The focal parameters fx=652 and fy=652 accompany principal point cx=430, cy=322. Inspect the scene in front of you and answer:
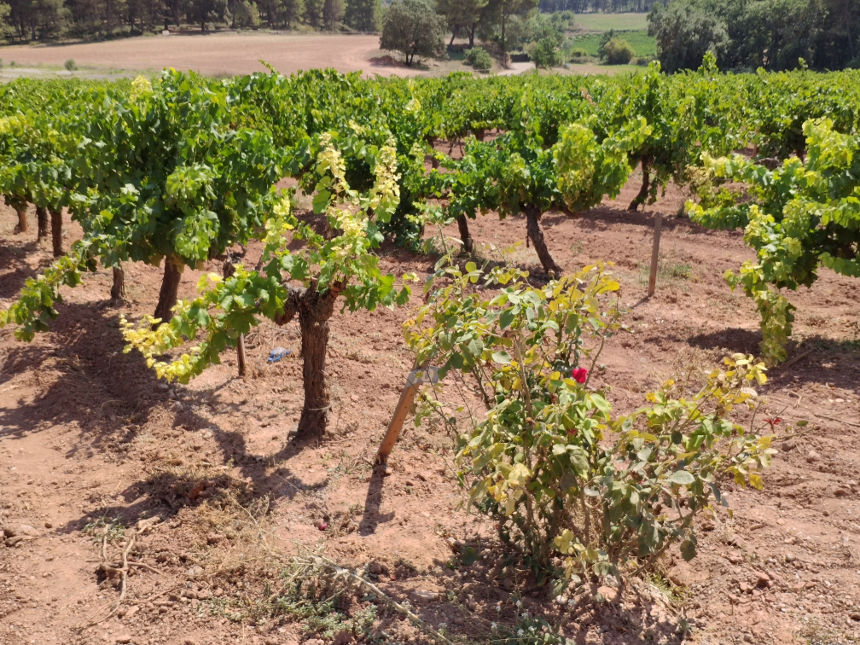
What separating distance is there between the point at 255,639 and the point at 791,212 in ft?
18.9

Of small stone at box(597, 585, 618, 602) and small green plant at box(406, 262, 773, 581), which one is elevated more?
small green plant at box(406, 262, 773, 581)

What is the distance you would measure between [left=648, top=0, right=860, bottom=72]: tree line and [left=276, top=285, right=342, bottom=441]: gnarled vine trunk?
48127mm

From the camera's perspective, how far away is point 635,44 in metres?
87.9

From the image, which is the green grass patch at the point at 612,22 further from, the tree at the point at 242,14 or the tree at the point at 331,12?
the tree at the point at 242,14

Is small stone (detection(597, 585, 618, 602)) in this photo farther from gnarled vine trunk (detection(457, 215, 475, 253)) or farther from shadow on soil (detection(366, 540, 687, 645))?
gnarled vine trunk (detection(457, 215, 475, 253))

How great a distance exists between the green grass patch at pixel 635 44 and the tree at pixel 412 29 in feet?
93.4

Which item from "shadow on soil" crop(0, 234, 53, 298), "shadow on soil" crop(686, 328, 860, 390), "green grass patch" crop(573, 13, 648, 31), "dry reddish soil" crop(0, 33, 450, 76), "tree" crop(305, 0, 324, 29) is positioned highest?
"green grass patch" crop(573, 13, 648, 31)

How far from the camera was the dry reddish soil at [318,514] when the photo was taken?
342cm

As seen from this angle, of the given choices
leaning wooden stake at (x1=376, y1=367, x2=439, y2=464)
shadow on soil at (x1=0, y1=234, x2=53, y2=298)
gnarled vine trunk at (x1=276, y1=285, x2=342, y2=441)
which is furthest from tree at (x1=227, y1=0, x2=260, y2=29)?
leaning wooden stake at (x1=376, y1=367, x2=439, y2=464)

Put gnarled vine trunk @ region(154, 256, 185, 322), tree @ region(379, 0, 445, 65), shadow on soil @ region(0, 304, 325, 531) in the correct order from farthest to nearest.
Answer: tree @ region(379, 0, 445, 65) → gnarled vine trunk @ region(154, 256, 185, 322) → shadow on soil @ region(0, 304, 325, 531)

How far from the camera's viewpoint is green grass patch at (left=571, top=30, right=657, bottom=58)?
78.9 m

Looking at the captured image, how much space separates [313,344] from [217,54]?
176ft

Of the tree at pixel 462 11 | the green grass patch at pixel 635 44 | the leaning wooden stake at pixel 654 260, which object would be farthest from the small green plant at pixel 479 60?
the leaning wooden stake at pixel 654 260

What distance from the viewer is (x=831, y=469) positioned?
462cm
